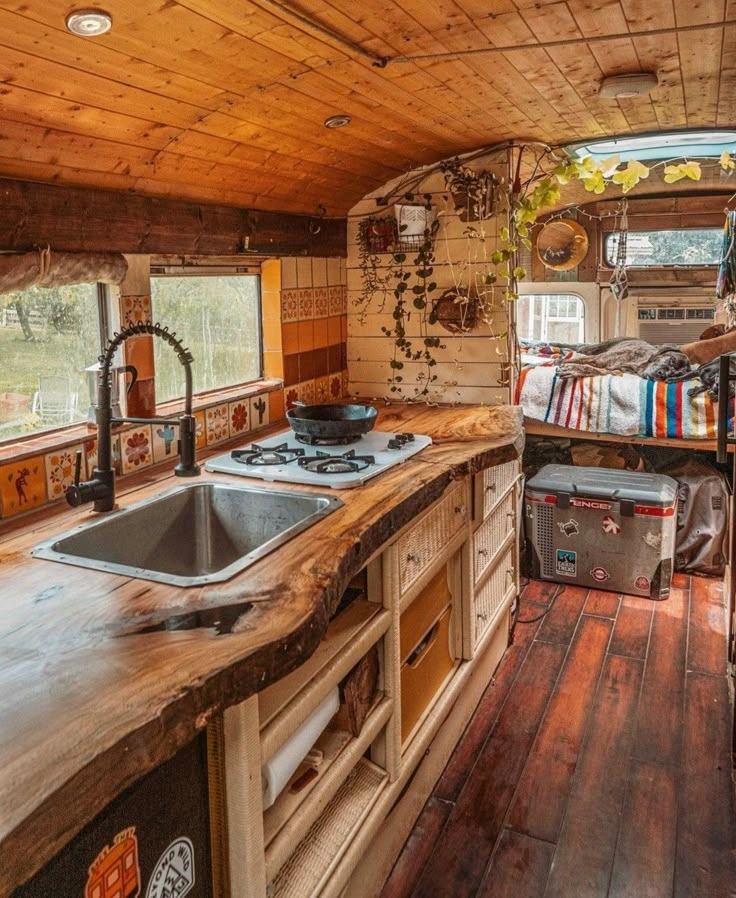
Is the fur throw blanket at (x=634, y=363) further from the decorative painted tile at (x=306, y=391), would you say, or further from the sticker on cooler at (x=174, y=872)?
the sticker on cooler at (x=174, y=872)

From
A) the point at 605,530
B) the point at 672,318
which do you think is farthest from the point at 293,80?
the point at 672,318

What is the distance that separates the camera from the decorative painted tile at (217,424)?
9.17 feet

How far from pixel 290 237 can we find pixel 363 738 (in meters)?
2.03

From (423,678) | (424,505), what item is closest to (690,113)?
(424,505)

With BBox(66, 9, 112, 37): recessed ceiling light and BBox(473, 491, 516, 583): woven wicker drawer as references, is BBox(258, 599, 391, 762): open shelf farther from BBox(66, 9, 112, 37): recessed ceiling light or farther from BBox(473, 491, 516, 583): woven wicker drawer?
BBox(66, 9, 112, 37): recessed ceiling light

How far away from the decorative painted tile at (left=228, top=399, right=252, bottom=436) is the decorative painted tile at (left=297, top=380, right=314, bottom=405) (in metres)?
0.39

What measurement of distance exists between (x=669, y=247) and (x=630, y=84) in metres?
4.84

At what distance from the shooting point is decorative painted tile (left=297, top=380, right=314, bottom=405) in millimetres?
3390

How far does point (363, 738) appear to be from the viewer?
1900 mm

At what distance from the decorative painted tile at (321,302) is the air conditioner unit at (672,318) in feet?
13.9

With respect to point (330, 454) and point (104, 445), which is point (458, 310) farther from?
point (104, 445)

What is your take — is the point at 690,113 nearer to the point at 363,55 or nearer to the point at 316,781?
the point at 363,55

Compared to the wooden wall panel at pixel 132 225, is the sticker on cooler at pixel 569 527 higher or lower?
lower

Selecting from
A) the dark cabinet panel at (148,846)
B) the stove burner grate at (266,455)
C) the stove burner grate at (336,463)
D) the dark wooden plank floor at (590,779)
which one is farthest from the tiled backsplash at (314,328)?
the dark cabinet panel at (148,846)
